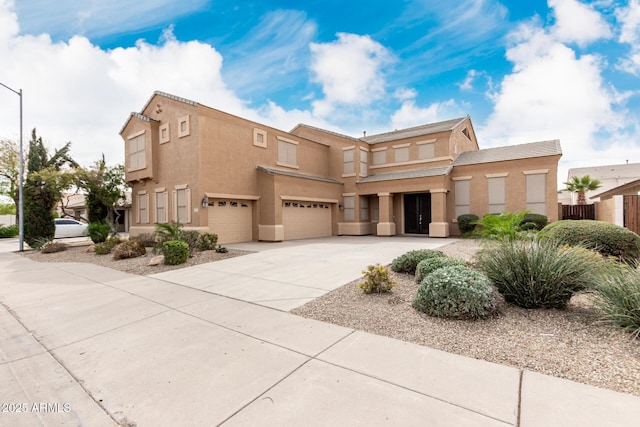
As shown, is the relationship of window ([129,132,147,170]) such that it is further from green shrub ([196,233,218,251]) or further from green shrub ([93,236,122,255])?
green shrub ([196,233,218,251])

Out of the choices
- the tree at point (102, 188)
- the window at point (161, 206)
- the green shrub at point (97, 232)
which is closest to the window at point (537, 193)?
the window at point (161, 206)

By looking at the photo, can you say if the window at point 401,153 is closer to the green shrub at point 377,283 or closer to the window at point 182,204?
the window at point 182,204

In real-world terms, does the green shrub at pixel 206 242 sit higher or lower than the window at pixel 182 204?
lower

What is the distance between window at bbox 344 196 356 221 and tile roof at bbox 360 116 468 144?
4.79 metres

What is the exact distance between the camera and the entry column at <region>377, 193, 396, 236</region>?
1912 centimetres

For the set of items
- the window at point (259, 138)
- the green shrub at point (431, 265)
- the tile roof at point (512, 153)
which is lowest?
the green shrub at point (431, 265)

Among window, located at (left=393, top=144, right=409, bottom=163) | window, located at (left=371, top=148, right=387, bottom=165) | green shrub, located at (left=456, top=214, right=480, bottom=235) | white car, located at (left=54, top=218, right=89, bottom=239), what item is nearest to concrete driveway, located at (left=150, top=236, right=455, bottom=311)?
green shrub, located at (left=456, top=214, right=480, bottom=235)

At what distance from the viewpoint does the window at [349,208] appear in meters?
20.3

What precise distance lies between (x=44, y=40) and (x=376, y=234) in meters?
18.3

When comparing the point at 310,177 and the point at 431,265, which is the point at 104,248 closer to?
the point at 310,177

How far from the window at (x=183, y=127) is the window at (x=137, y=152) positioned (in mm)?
3420

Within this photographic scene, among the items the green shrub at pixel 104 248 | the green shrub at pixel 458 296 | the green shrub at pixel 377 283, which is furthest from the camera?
the green shrub at pixel 104 248

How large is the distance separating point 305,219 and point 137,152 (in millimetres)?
10607

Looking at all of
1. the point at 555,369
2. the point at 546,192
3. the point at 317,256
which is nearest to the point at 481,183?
the point at 546,192
